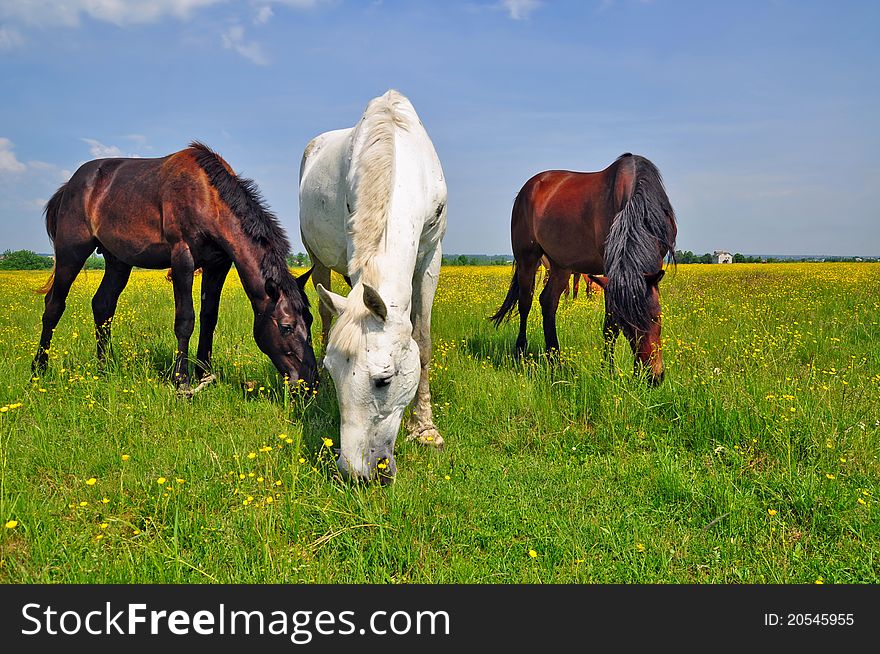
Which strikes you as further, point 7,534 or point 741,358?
point 741,358

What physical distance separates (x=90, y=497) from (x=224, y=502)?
2.66 ft

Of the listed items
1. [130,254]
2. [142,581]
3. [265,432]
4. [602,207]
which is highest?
[602,207]

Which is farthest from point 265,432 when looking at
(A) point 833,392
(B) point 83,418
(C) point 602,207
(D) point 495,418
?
(A) point 833,392

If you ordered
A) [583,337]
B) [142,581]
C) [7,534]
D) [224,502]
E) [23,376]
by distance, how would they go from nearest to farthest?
1. [142,581]
2. [7,534]
3. [224,502]
4. [23,376]
5. [583,337]

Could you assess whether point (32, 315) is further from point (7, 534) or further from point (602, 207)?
point (602, 207)

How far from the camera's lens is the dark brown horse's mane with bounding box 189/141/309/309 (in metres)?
5.07

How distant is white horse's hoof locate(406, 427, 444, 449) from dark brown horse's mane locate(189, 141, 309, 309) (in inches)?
Result: 67.8

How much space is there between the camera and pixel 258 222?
5.25 metres

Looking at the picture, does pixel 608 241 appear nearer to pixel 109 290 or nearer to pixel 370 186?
pixel 370 186

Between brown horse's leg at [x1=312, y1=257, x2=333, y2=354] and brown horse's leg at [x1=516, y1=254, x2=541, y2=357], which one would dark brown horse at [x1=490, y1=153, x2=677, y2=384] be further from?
brown horse's leg at [x1=312, y1=257, x2=333, y2=354]

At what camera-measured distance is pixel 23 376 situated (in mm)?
5293

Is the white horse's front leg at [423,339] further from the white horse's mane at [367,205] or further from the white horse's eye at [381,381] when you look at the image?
the white horse's eye at [381,381]

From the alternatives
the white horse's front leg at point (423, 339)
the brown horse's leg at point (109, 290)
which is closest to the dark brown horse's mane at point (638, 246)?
the white horse's front leg at point (423, 339)

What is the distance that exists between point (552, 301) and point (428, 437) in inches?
136
